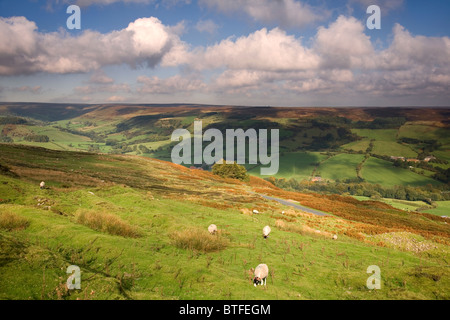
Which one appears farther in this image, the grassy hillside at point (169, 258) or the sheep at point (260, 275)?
the sheep at point (260, 275)

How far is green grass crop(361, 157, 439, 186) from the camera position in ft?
531

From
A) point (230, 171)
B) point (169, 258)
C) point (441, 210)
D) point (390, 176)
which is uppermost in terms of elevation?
point (169, 258)

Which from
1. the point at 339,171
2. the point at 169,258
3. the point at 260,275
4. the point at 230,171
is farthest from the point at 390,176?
the point at 169,258

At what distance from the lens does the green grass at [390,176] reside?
162m

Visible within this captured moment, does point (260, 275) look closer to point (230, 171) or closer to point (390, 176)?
point (230, 171)

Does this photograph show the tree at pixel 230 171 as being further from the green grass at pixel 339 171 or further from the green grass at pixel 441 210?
the green grass at pixel 339 171

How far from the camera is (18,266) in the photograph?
9.87m

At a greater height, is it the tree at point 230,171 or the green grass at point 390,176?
the tree at point 230,171

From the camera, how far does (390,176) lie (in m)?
169

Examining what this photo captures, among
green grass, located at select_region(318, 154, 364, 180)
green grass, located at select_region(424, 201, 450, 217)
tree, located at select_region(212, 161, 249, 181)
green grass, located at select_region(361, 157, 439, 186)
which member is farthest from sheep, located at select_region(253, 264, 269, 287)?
green grass, located at select_region(318, 154, 364, 180)

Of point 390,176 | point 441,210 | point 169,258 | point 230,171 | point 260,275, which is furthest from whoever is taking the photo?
point 390,176

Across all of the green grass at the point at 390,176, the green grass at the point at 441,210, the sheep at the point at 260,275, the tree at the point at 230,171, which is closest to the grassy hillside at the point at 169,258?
the sheep at the point at 260,275
